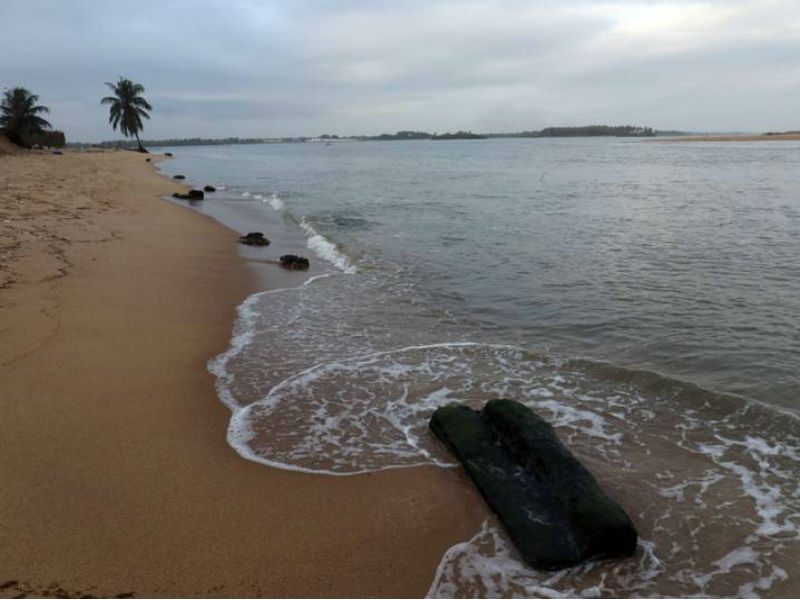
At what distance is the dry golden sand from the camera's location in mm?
3408

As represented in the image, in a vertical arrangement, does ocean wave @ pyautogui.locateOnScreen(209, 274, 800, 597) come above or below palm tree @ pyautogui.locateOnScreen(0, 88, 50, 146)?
below

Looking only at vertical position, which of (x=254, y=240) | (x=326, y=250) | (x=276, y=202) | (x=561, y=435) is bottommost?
(x=561, y=435)

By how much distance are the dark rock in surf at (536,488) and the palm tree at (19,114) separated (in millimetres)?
61895

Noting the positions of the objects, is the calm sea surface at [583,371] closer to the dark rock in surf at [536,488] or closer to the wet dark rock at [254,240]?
the dark rock in surf at [536,488]

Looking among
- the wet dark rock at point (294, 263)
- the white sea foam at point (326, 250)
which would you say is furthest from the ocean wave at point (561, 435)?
the white sea foam at point (326, 250)

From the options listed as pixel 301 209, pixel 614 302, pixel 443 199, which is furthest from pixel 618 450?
pixel 443 199

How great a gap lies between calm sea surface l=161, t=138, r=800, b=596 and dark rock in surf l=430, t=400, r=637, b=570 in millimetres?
138

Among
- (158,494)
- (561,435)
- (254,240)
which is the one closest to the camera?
(158,494)

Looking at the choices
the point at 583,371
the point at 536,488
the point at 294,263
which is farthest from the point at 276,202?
the point at 536,488

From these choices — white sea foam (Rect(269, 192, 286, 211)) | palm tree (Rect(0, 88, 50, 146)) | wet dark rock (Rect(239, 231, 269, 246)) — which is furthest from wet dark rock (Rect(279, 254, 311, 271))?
palm tree (Rect(0, 88, 50, 146))

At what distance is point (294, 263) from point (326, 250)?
2578mm

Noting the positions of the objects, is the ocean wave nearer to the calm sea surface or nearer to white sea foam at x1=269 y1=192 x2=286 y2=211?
the calm sea surface

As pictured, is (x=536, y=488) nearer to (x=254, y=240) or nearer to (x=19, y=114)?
(x=254, y=240)

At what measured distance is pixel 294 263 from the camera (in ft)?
42.8
